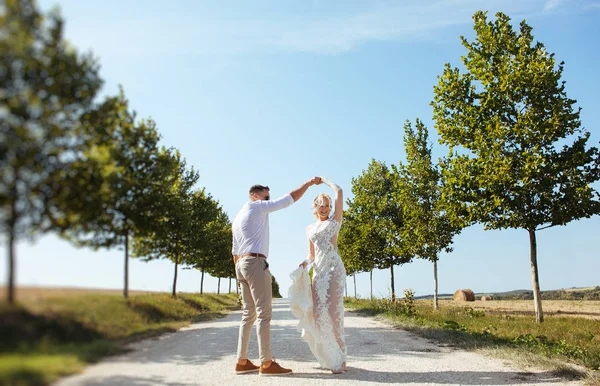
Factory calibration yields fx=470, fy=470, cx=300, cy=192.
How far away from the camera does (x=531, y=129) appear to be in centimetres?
1745

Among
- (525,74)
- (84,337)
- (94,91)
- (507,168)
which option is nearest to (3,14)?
(94,91)

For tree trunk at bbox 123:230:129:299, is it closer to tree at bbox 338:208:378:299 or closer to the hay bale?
tree at bbox 338:208:378:299

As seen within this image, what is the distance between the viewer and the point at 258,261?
685 cm

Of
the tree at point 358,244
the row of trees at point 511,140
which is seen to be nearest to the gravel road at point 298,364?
the row of trees at point 511,140

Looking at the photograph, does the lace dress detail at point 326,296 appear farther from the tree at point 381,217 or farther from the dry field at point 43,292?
the tree at point 381,217

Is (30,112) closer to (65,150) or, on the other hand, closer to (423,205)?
(65,150)

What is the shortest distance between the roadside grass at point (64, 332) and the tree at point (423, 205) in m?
24.0

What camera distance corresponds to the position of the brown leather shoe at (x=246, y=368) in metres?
7.04

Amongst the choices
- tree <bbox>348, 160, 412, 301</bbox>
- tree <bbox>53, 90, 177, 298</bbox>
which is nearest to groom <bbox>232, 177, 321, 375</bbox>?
tree <bbox>53, 90, 177, 298</bbox>

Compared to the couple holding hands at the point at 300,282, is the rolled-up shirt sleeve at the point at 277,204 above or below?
above

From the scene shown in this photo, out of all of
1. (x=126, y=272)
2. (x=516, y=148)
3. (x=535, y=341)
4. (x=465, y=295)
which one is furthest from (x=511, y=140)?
(x=465, y=295)

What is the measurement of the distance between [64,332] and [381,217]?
3121 cm

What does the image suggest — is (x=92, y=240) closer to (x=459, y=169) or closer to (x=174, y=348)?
(x=174, y=348)

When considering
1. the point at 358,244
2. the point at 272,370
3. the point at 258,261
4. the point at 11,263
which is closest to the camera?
the point at 11,263
